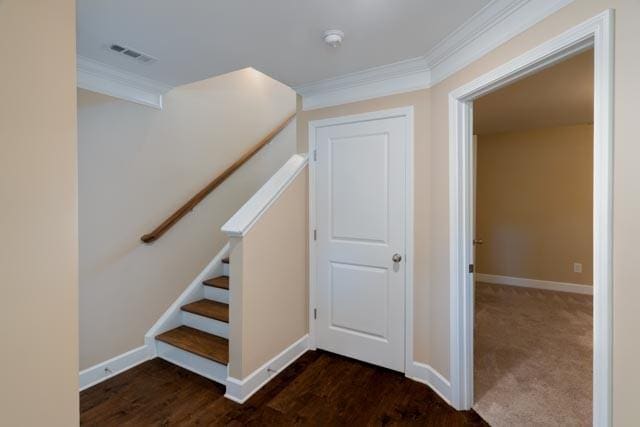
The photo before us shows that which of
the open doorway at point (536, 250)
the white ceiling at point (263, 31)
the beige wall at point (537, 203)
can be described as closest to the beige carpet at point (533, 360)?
the open doorway at point (536, 250)

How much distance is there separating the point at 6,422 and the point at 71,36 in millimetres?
1179

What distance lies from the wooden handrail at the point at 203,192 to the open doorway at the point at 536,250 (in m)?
2.17

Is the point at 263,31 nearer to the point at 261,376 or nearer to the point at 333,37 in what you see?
the point at 333,37

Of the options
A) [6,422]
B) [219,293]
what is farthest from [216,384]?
[6,422]

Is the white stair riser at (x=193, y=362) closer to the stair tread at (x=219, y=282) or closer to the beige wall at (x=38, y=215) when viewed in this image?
the stair tread at (x=219, y=282)

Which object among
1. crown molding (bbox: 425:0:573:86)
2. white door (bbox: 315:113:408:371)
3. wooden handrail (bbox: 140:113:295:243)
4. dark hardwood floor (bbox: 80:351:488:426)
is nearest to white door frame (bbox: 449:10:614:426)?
crown molding (bbox: 425:0:573:86)

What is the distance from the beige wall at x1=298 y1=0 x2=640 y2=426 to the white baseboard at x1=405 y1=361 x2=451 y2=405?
45mm

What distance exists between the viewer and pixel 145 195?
2.54 meters

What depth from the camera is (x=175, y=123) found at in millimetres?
2740

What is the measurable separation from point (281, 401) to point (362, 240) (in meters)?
1.23

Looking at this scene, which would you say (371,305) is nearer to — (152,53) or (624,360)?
(624,360)

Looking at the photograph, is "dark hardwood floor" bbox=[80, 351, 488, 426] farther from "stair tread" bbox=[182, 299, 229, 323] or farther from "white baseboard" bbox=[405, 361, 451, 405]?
"stair tread" bbox=[182, 299, 229, 323]

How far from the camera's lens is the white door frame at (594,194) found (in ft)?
3.59

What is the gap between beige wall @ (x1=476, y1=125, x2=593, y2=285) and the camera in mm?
4348
